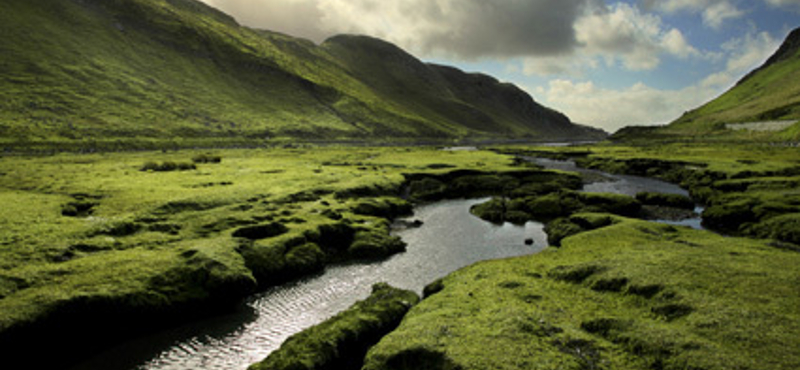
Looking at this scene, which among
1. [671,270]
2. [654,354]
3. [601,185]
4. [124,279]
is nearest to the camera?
[654,354]

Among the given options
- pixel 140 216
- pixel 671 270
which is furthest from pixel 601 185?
pixel 140 216

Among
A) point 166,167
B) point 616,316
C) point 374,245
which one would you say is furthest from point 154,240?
point 166,167

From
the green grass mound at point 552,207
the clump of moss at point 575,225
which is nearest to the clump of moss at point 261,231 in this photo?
the clump of moss at point 575,225

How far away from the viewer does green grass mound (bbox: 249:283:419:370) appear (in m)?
22.7

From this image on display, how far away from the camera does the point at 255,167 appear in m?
101

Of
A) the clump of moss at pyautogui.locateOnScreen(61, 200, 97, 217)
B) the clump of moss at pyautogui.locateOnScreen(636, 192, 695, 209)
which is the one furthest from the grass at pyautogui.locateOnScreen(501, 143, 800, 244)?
the clump of moss at pyautogui.locateOnScreen(61, 200, 97, 217)

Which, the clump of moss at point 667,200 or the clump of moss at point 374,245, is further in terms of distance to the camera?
the clump of moss at point 667,200

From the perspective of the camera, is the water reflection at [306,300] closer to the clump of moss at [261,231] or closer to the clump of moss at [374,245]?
the clump of moss at [374,245]

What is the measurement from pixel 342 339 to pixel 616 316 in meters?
17.0

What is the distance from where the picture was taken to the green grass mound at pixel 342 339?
22734mm

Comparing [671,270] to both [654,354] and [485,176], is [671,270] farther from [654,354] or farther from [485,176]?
[485,176]

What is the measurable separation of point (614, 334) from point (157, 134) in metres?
188

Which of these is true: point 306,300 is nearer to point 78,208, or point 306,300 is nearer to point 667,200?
point 78,208

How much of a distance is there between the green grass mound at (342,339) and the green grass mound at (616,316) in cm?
241
